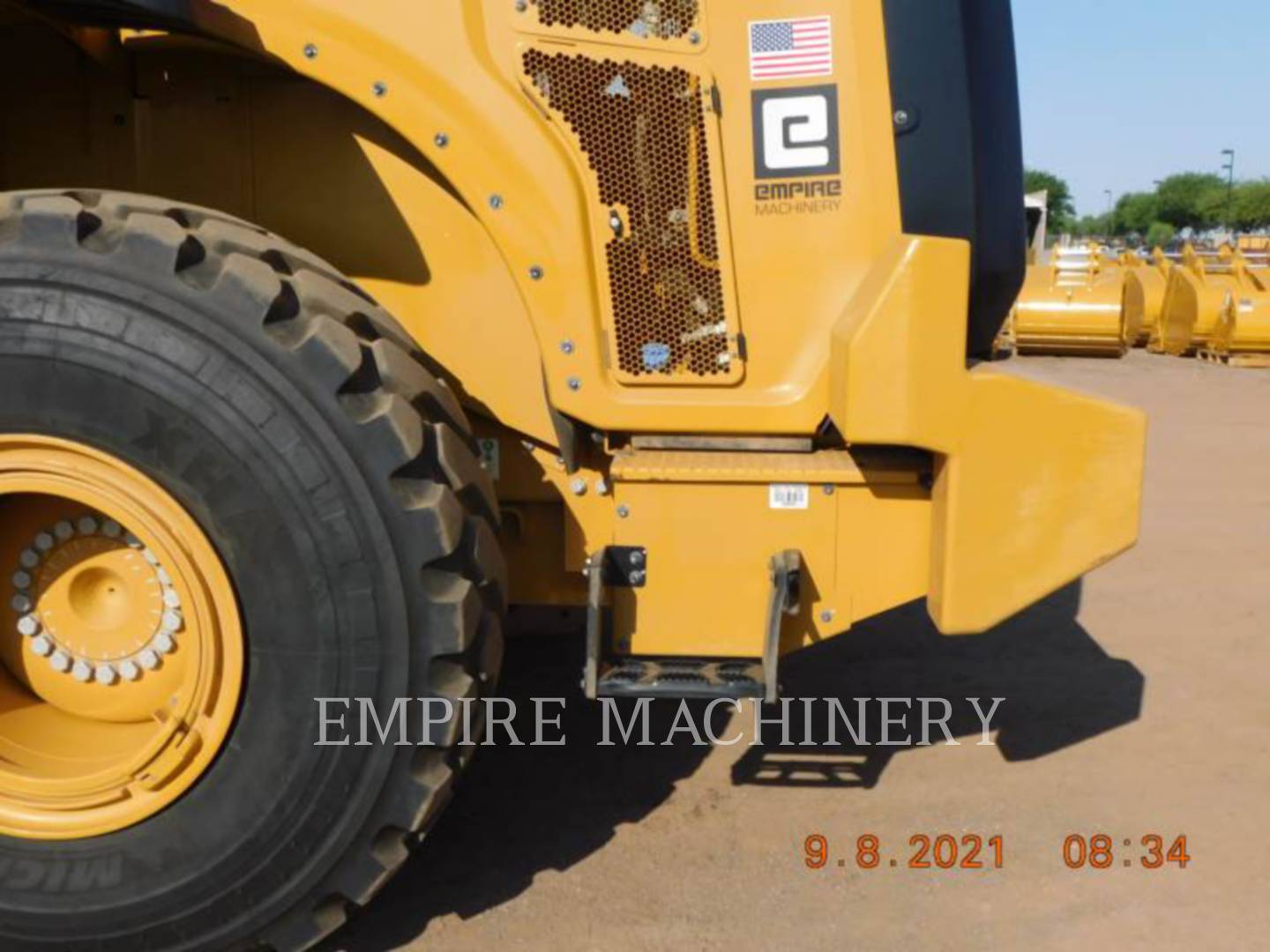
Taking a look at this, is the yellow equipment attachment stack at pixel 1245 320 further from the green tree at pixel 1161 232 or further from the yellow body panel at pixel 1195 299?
the green tree at pixel 1161 232

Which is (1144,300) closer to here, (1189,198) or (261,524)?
(261,524)

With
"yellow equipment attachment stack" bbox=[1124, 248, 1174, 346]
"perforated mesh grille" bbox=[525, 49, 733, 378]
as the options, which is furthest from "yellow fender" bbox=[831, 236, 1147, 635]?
"yellow equipment attachment stack" bbox=[1124, 248, 1174, 346]

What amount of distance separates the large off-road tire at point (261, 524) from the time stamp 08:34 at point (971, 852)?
1.22m

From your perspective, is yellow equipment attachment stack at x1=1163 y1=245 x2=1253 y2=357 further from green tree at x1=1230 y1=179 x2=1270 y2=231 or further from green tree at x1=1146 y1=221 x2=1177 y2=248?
green tree at x1=1230 y1=179 x2=1270 y2=231

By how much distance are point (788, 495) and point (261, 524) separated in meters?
1.22

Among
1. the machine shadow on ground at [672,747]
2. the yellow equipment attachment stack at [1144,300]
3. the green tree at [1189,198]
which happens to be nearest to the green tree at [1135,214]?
the green tree at [1189,198]

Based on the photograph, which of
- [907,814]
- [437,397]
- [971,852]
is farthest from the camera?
[907,814]

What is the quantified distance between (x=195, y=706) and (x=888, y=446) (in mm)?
1657

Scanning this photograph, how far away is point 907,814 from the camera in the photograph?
11.5 feet

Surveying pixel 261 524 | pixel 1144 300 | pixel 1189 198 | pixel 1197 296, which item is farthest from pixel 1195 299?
pixel 1189 198

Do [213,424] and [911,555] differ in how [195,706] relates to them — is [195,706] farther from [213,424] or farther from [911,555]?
[911,555]

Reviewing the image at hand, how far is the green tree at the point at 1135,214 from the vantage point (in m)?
94.5

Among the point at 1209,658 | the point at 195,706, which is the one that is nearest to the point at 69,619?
the point at 195,706

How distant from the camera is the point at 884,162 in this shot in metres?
2.84
